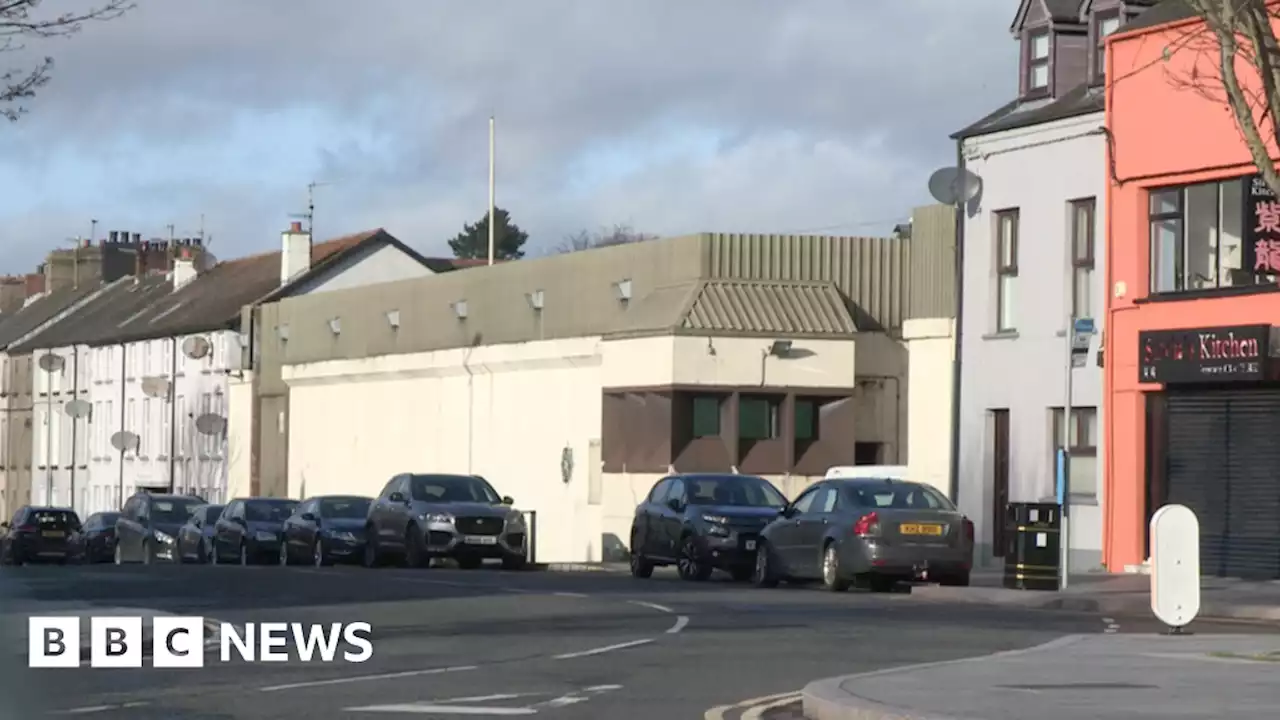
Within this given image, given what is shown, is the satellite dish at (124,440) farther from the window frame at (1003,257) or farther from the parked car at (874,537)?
the parked car at (874,537)

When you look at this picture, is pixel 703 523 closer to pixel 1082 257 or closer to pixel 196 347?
pixel 1082 257

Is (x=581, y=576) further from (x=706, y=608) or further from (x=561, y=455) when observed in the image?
(x=561, y=455)

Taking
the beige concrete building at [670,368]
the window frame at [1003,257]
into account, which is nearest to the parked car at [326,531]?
the beige concrete building at [670,368]

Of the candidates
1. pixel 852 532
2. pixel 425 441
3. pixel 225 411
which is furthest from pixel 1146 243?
pixel 225 411

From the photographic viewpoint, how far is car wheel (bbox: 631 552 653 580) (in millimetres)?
37656

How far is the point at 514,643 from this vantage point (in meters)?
20.4

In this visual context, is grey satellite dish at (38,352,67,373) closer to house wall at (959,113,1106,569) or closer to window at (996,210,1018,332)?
house wall at (959,113,1106,569)

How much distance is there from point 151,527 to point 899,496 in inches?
1100

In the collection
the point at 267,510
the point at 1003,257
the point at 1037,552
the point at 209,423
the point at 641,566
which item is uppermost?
the point at 1003,257

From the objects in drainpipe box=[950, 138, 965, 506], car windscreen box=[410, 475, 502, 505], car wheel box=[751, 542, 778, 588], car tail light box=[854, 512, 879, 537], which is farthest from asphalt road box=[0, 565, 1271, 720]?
drainpipe box=[950, 138, 965, 506]

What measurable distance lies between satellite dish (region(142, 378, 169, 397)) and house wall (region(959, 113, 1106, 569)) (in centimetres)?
4721

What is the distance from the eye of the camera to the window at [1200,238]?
116 feet

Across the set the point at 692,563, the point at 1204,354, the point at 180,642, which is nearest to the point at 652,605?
the point at 180,642

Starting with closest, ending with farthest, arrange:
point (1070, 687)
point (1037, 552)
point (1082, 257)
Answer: point (1070, 687) → point (1037, 552) → point (1082, 257)
